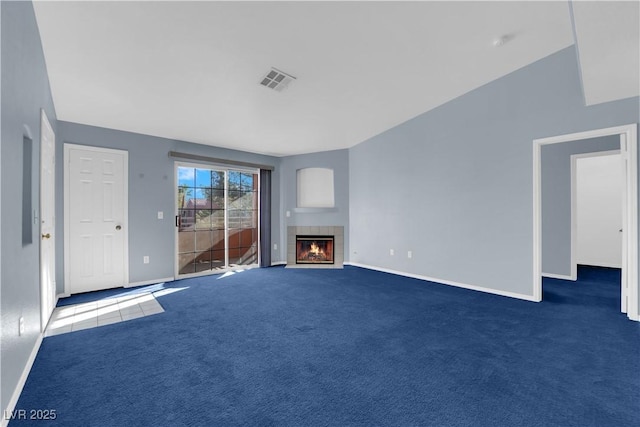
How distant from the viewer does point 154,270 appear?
4.64m

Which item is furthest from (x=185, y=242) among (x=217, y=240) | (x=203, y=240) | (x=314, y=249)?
(x=314, y=249)

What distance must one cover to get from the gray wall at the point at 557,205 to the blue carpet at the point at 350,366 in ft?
4.36

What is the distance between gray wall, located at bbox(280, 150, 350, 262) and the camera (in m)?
6.11

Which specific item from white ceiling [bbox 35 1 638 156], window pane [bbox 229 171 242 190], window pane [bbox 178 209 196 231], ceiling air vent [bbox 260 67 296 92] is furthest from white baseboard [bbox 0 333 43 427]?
window pane [bbox 229 171 242 190]

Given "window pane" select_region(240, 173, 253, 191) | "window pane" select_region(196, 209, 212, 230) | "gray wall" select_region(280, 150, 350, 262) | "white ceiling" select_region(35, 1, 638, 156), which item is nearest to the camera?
"white ceiling" select_region(35, 1, 638, 156)

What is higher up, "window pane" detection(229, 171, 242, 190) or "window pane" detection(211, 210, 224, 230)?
"window pane" detection(229, 171, 242, 190)

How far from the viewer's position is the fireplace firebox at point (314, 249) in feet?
20.1

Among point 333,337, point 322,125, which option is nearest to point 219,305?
point 333,337

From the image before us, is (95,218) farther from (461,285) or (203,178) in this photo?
(461,285)

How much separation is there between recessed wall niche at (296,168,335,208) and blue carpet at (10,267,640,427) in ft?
10.2

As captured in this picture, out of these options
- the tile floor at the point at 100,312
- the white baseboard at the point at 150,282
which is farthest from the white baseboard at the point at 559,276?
the white baseboard at the point at 150,282

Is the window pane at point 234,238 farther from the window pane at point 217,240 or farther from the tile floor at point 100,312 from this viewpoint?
the tile floor at point 100,312

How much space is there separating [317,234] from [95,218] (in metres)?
3.82

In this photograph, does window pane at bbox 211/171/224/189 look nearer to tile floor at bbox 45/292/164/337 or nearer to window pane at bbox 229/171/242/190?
window pane at bbox 229/171/242/190
